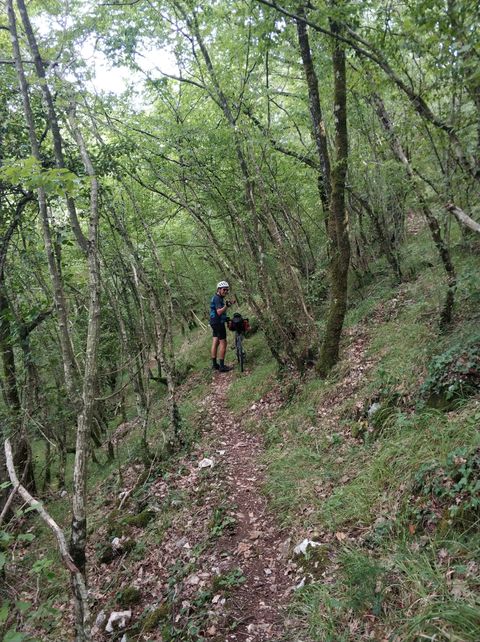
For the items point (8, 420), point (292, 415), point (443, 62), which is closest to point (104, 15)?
point (443, 62)

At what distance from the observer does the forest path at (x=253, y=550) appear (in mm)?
3719

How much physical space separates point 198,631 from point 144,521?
2713 millimetres

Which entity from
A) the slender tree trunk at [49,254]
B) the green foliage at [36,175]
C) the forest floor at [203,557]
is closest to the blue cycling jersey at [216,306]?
the forest floor at [203,557]

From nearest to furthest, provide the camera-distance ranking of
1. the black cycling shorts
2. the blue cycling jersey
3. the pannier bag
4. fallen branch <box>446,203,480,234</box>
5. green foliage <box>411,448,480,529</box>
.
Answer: fallen branch <box>446,203,480,234</box>, green foliage <box>411,448,480,529</box>, the pannier bag, the blue cycling jersey, the black cycling shorts

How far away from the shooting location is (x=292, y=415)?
753 cm

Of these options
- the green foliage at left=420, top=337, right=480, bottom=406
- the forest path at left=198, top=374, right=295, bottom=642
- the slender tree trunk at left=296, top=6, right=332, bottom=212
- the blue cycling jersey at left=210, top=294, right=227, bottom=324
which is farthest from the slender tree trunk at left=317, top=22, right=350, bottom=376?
the blue cycling jersey at left=210, top=294, right=227, bottom=324

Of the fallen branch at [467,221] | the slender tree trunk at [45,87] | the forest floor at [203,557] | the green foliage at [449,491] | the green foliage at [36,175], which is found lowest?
the forest floor at [203,557]

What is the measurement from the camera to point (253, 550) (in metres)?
4.69

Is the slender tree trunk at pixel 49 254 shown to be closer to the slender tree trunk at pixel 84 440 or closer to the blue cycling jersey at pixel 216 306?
the slender tree trunk at pixel 84 440

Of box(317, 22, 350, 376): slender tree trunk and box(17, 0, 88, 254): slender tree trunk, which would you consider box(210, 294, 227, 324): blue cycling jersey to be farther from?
box(17, 0, 88, 254): slender tree trunk

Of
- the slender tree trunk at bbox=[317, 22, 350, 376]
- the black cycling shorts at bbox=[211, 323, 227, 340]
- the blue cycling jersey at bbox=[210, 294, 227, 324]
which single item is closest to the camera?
the slender tree trunk at bbox=[317, 22, 350, 376]

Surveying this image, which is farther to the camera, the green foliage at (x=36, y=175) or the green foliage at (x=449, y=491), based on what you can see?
the green foliage at (x=36, y=175)

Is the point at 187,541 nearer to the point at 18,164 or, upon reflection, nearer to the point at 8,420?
the point at 8,420

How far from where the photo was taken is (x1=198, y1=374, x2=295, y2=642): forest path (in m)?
3.72
